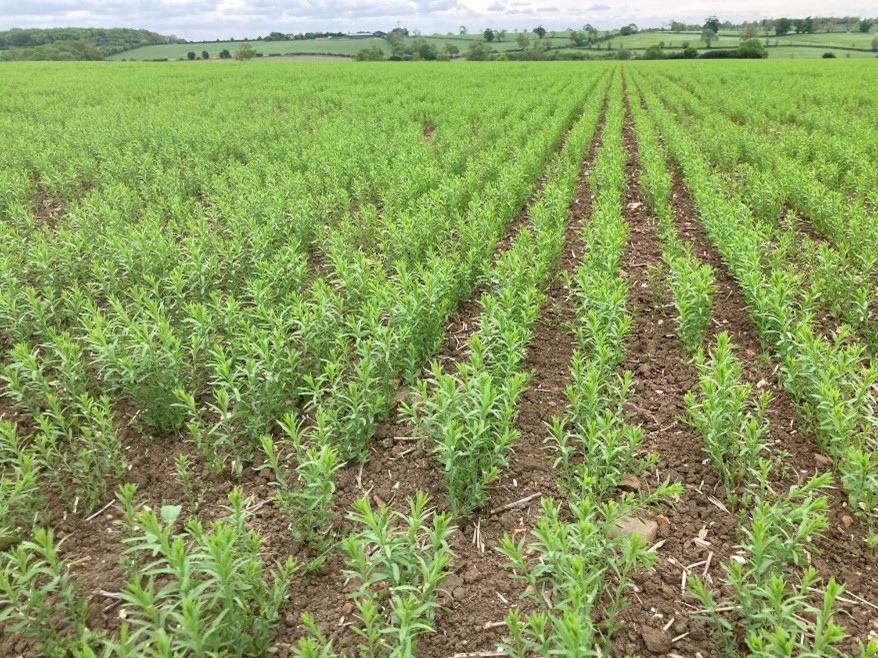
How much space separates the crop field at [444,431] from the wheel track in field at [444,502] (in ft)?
0.06

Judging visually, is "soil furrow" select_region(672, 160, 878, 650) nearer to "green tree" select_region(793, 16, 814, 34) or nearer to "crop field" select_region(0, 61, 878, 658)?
"crop field" select_region(0, 61, 878, 658)

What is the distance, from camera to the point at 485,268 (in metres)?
6.20

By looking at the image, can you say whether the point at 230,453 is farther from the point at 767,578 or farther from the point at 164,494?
the point at 767,578

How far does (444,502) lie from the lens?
3643mm

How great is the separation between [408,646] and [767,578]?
2.00 m

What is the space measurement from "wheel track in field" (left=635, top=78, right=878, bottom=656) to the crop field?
0.02 m

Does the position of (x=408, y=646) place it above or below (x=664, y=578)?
above

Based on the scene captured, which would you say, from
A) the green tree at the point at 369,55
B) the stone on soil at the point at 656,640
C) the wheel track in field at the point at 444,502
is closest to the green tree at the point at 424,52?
the green tree at the point at 369,55

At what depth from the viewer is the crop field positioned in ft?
8.92

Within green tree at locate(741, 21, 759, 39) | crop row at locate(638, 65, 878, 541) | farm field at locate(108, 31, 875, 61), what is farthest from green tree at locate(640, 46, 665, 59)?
crop row at locate(638, 65, 878, 541)

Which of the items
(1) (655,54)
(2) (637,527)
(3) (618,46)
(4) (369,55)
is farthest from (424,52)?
(2) (637,527)

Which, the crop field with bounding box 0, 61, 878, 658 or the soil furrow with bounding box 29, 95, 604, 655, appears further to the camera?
the soil furrow with bounding box 29, 95, 604, 655

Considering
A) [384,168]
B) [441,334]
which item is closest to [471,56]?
[384,168]

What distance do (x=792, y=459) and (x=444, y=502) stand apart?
2.55 meters
